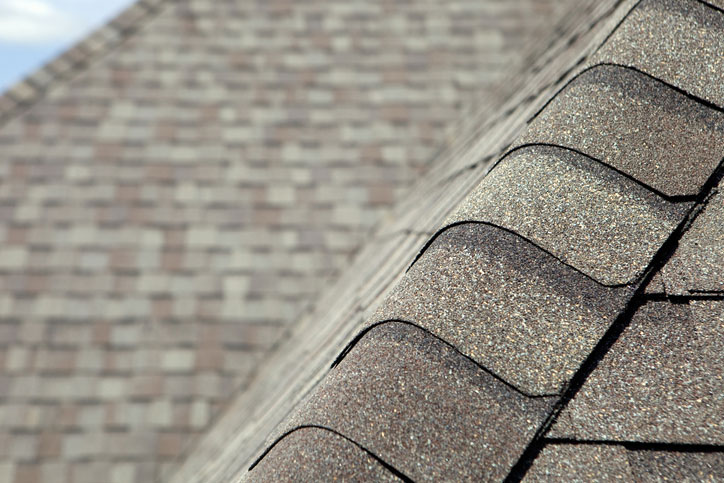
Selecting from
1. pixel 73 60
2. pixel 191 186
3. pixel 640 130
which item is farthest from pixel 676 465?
pixel 73 60

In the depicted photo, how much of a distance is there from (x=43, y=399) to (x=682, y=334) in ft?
17.8

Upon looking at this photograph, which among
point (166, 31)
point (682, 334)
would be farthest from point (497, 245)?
point (166, 31)

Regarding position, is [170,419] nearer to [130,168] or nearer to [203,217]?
[203,217]

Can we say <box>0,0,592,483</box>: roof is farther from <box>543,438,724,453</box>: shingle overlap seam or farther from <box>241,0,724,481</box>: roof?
<box>543,438,724,453</box>: shingle overlap seam

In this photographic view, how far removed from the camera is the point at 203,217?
6.12m

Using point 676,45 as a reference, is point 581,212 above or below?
below

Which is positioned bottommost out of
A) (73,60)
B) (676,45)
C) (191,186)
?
(191,186)

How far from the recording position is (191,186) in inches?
247

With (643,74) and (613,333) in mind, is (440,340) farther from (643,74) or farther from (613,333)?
(643,74)

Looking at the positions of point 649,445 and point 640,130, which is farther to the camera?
point 640,130

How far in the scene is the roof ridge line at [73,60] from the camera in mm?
6738

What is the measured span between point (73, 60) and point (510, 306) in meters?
7.06

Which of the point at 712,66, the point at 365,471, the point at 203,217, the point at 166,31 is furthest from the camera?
the point at 166,31

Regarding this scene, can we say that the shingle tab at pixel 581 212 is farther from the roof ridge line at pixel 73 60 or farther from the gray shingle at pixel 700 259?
the roof ridge line at pixel 73 60
